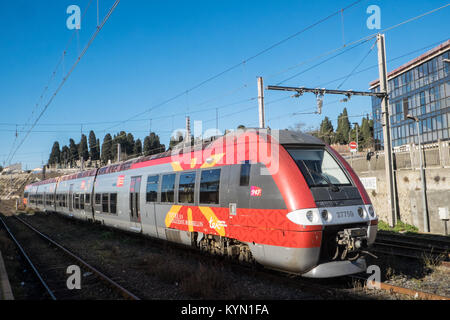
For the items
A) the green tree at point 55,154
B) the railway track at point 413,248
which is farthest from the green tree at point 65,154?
the railway track at point 413,248

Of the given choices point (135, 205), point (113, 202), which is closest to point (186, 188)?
point (135, 205)

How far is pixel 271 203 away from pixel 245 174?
1.07 meters

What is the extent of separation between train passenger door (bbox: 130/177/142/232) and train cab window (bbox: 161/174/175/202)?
226cm

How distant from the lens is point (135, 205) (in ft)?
45.2

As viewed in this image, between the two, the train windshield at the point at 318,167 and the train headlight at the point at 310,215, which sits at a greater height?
the train windshield at the point at 318,167

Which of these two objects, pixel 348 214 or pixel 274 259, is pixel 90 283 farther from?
pixel 348 214

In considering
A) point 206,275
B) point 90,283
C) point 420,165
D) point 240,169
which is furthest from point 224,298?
point 420,165

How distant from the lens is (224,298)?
6.67m

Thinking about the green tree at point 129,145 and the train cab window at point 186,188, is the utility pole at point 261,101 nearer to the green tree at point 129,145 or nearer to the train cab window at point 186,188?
the train cab window at point 186,188

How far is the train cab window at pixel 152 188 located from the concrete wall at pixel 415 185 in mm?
12615

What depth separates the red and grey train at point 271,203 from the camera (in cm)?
686

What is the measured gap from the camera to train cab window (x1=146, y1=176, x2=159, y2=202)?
12.1 m
